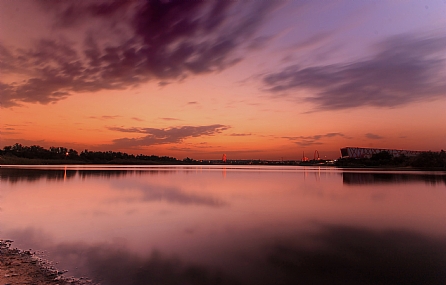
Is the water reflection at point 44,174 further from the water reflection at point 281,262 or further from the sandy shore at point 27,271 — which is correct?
the water reflection at point 281,262

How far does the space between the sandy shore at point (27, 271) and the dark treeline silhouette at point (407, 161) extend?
12508 centimetres

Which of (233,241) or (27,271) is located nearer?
(27,271)

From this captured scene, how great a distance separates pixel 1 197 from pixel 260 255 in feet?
76.4

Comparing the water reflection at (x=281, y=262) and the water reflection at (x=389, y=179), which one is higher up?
the water reflection at (x=281, y=262)

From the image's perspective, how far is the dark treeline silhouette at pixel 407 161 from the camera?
10932 cm

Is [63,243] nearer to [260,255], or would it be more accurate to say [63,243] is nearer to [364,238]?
[260,255]

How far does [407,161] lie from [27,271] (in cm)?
15282

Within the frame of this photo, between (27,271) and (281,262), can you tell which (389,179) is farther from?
(27,271)

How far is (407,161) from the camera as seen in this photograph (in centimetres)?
13250

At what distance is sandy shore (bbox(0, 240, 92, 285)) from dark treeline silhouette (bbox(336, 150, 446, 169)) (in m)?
125

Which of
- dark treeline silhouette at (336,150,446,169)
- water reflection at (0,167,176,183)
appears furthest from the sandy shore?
dark treeline silhouette at (336,150,446,169)

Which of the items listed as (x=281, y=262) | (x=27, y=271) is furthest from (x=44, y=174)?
(x=281, y=262)

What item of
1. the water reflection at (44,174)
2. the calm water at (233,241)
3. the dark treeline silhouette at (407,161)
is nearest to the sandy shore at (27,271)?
the calm water at (233,241)

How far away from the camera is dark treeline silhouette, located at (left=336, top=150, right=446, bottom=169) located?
10932 centimetres
